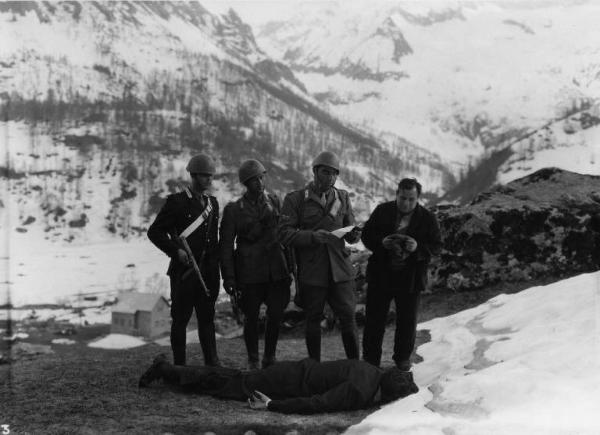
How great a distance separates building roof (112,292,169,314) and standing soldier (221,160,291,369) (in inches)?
2223

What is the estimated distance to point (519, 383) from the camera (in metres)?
5.36

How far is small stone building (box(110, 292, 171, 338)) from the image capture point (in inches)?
→ 2435

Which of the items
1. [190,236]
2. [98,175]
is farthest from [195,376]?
[98,175]

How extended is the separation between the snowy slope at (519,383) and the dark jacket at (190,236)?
8.95ft

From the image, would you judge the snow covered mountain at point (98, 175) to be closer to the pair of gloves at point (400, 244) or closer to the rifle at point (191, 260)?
the rifle at point (191, 260)

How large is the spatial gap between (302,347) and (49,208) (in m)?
130

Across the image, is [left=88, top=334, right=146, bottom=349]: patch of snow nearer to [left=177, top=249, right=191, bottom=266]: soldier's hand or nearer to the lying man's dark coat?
[left=177, top=249, right=191, bottom=266]: soldier's hand

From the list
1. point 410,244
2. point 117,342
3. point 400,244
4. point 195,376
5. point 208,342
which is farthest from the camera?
point 117,342

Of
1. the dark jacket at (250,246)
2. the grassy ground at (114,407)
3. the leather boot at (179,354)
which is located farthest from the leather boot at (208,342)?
the grassy ground at (114,407)

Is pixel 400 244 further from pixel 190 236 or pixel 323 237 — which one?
pixel 190 236

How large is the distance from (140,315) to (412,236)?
5809 cm

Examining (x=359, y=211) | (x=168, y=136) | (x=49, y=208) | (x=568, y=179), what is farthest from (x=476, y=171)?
(x=568, y=179)

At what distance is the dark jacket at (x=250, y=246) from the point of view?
7414 millimetres

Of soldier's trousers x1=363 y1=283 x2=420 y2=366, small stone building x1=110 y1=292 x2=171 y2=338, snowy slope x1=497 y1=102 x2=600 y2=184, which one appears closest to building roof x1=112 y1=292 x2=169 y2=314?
small stone building x1=110 y1=292 x2=171 y2=338
